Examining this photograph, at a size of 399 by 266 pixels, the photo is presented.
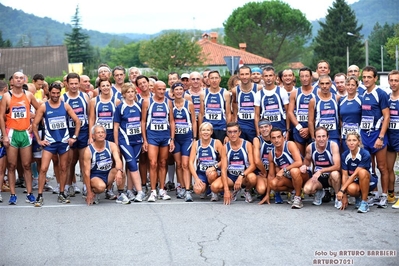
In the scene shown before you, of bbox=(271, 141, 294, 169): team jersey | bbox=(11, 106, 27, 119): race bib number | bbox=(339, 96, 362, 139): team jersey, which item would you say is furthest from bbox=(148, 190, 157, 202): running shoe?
bbox=(339, 96, 362, 139): team jersey

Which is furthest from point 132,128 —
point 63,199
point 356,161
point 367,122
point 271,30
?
point 271,30

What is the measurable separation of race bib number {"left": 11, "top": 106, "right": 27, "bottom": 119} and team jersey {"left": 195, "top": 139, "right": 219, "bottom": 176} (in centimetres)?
310

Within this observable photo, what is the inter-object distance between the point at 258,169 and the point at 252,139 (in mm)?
867

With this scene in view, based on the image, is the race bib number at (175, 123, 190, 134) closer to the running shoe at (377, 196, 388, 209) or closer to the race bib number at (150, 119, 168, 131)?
the race bib number at (150, 119, 168, 131)

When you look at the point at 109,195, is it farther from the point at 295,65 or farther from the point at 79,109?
the point at 295,65

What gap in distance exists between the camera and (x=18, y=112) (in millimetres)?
11188

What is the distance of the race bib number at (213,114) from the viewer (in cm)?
1156

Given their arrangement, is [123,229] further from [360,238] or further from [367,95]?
[367,95]

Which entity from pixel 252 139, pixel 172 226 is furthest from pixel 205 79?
pixel 172 226

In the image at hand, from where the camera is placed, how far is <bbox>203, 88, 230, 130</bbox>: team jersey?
11.6m

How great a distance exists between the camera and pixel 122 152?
11.3 m

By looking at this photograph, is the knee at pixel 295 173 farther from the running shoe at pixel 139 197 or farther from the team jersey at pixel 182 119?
the running shoe at pixel 139 197

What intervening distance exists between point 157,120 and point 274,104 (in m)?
2.04

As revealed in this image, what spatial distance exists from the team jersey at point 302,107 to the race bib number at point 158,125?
2292 mm
